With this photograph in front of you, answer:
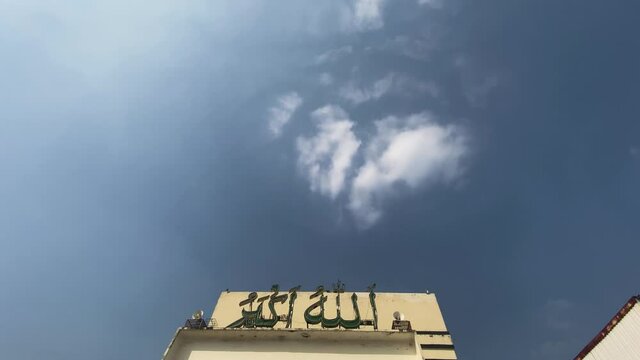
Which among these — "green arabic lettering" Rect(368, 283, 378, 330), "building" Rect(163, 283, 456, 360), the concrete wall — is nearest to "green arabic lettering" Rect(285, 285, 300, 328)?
"building" Rect(163, 283, 456, 360)

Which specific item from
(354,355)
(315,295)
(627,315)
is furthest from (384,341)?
(627,315)

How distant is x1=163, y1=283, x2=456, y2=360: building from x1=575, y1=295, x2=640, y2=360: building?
10.8m

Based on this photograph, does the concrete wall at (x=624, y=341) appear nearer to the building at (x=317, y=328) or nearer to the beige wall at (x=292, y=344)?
the building at (x=317, y=328)

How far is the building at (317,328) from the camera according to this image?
17719mm

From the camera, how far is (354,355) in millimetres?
17469

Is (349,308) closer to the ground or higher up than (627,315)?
higher up

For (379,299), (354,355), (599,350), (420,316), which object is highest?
(379,299)

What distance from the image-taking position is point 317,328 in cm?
2373

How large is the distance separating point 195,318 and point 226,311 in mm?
5814

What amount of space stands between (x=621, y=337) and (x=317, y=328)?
19842 mm

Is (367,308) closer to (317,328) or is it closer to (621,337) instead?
(317,328)

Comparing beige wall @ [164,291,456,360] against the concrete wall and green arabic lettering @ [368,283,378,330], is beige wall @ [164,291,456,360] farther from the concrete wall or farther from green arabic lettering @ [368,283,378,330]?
the concrete wall

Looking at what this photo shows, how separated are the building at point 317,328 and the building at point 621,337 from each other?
10774 millimetres

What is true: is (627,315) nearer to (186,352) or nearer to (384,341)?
(384,341)
